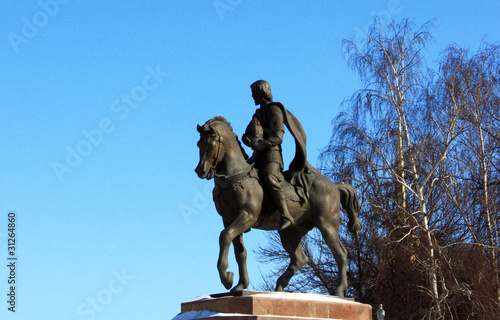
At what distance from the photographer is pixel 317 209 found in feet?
38.5

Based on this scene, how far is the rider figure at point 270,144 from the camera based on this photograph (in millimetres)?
11281

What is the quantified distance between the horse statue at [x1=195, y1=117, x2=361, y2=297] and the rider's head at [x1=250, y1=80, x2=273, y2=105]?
2.81ft

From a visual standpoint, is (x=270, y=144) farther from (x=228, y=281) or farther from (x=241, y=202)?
(x=228, y=281)

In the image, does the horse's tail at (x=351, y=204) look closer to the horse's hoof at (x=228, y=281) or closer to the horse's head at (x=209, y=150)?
the horse's head at (x=209, y=150)

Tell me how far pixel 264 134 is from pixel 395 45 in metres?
14.8

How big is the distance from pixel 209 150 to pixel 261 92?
5.12ft

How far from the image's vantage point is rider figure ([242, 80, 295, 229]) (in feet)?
37.0

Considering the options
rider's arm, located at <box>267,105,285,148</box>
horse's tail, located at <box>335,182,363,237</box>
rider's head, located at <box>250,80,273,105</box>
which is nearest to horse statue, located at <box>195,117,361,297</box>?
horse's tail, located at <box>335,182,363,237</box>

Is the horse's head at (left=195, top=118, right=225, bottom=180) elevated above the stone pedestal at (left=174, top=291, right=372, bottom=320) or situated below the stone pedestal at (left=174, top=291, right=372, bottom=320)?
above

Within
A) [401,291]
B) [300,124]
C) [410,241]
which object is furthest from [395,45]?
[300,124]

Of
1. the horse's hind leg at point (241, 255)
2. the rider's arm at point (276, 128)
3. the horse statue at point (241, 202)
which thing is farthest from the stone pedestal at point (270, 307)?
the rider's arm at point (276, 128)

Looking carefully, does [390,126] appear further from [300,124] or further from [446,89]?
[300,124]

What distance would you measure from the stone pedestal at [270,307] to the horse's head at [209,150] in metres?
1.70

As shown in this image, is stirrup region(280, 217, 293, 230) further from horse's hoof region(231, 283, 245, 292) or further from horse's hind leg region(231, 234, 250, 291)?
horse's hoof region(231, 283, 245, 292)
